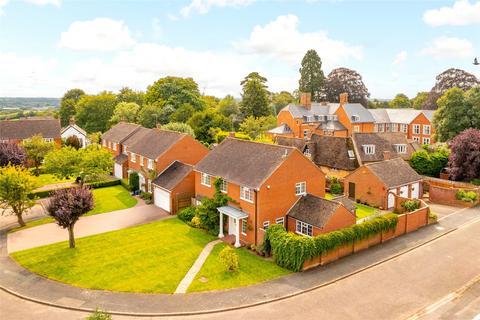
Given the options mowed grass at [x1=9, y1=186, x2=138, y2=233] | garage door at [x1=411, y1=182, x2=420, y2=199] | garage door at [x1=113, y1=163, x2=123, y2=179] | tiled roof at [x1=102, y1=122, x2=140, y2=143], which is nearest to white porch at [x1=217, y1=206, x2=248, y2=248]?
mowed grass at [x1=9, y1=186, x2=138, y2=233]

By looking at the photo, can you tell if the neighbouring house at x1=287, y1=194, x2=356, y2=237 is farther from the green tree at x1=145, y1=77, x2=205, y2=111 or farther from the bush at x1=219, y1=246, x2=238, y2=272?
the green tree at x1=145, y1=77, x2=205, y2=111

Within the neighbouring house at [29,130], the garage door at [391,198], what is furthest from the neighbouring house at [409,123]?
the neighbouring house at [29,130]

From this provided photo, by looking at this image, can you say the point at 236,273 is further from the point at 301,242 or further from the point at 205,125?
the point at 205,125

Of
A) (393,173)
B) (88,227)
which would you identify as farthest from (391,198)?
(88,227)

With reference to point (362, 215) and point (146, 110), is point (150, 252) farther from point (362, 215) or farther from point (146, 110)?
point (146, 110)

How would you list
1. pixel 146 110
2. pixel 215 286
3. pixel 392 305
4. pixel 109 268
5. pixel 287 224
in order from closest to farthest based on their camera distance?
1. pixel 392 305
2. pixel 215 286
3. pixel 109 268
4. pixel 287 224
5. pixel 146 110

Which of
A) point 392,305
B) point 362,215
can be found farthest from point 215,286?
point 362,215

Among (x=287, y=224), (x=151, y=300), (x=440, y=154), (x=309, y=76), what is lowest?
(x=151, y=300)
